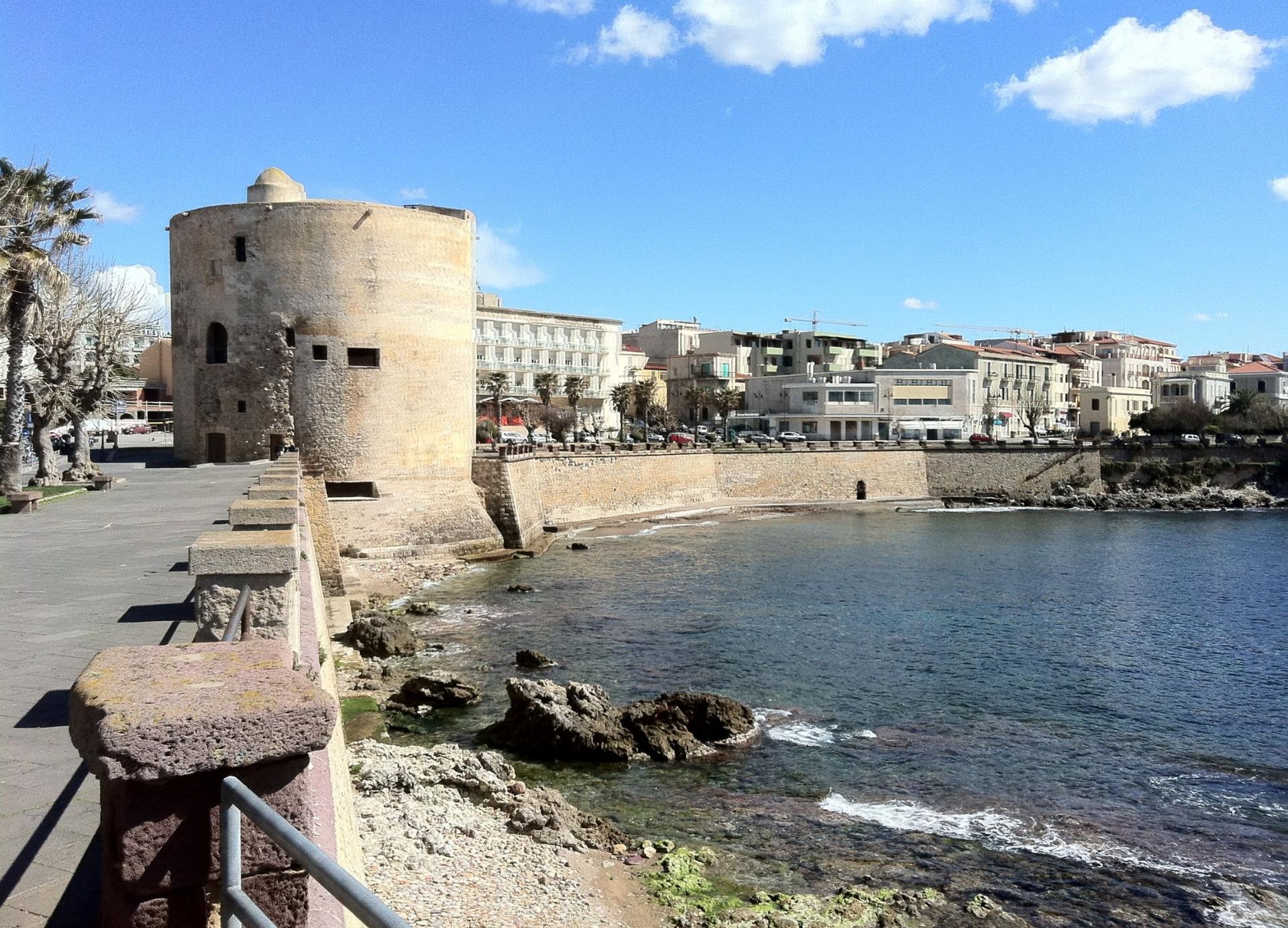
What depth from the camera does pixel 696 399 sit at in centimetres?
7275

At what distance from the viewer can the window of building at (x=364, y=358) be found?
27688 mm

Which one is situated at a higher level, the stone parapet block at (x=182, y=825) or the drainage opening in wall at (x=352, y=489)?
the stone parapet block at (x=182, y=825)

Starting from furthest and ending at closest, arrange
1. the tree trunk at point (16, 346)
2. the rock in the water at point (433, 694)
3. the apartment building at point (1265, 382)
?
the apartment building at point (1265, 382) → the tree trunk at point (16, 346) → the rock in the water at point (433, 694)

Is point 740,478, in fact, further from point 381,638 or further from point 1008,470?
point 381,638

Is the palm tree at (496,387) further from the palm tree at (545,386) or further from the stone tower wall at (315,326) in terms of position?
the stone tower wall at (315,326)

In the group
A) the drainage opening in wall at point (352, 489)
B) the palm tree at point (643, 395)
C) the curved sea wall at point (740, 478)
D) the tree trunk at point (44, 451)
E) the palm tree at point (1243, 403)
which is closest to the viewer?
the tree trunk at point (44, 451)

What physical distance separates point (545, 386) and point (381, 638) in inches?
1753

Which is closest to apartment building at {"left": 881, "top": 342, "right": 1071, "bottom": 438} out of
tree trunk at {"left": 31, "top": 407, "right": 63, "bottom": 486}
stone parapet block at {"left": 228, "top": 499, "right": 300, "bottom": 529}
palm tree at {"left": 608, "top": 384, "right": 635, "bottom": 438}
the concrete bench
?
palm tree at {"left": 608, "top": 384, "right": 635, "bottom": 438}

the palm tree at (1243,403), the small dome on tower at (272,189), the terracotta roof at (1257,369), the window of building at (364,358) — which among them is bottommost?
the palm tree at (1243,403)

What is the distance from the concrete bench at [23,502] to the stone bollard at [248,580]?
13323 mm

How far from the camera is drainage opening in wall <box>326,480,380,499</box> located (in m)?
27.6

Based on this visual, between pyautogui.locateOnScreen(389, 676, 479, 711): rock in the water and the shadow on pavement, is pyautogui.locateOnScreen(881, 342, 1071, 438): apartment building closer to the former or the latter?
pyautogui.locateOnScreen(389, 676, 479, 711): rock in the water

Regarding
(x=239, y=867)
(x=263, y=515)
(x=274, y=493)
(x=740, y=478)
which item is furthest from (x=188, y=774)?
(x=740, y=478)

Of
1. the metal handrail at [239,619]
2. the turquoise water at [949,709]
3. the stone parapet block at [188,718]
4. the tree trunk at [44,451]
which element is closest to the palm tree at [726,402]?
the turquoise water at [949,709]
